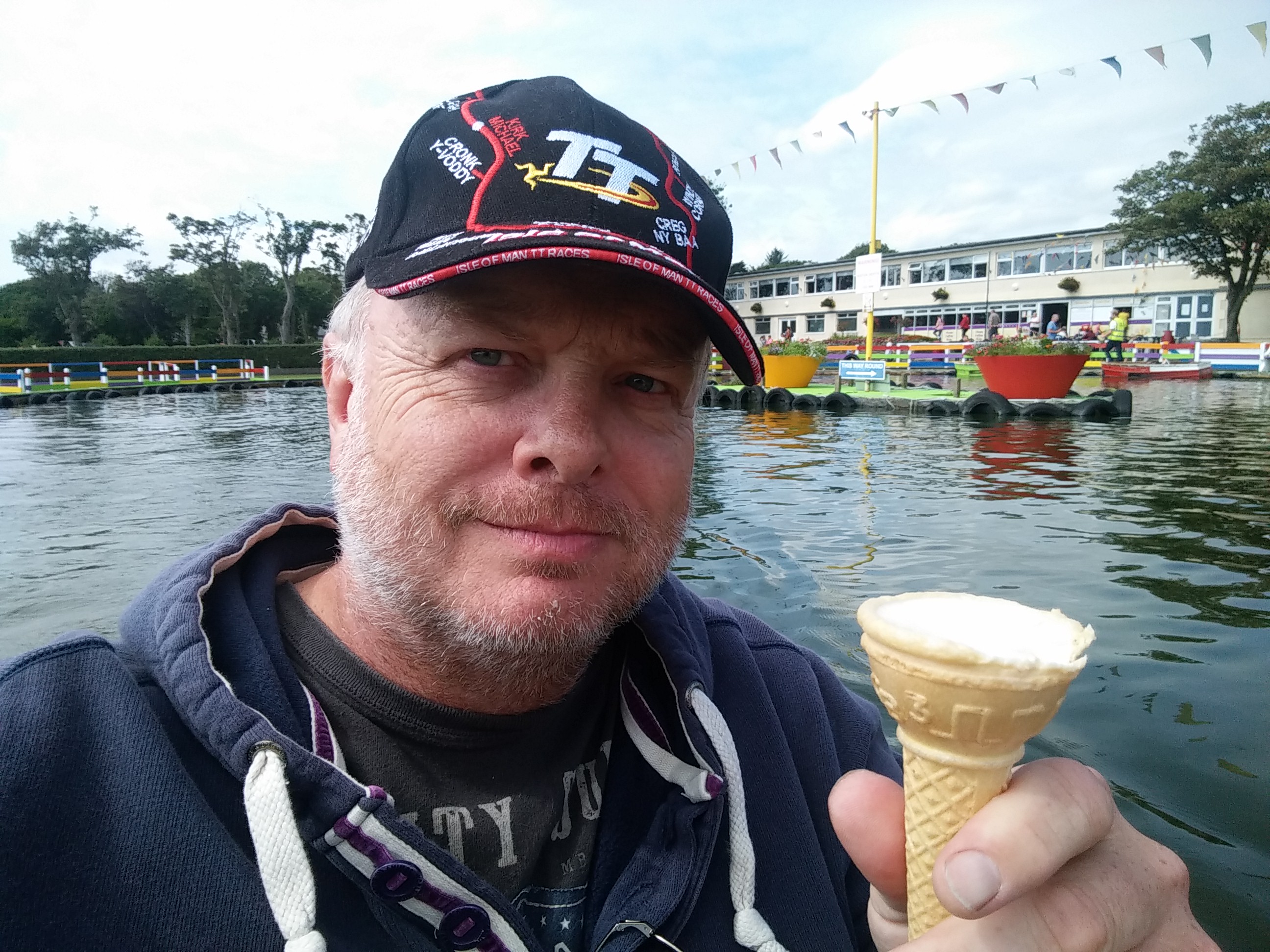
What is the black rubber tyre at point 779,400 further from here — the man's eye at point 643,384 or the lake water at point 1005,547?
the man's eye at point 643,384

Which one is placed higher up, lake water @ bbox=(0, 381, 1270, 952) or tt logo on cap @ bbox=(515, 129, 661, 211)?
tt logo on cap @ bbox=(515, 129, 661, 211)

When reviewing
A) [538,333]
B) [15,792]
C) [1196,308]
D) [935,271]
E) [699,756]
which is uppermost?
[935,271]

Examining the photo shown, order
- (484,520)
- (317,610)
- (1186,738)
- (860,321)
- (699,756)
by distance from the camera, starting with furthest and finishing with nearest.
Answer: (860,321), (1186,738), (317,610), (699,756), (484,520)

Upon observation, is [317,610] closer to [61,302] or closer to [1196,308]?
[1196,308]

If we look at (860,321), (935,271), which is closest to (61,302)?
(860,321)

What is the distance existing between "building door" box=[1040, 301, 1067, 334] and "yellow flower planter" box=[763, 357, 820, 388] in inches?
1028

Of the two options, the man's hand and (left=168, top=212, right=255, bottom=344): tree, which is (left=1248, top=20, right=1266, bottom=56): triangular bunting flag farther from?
(left=168, top=212, right=255, bottom=344): tree

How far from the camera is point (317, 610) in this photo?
165 centimetres

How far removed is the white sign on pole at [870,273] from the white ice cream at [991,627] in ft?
68.5

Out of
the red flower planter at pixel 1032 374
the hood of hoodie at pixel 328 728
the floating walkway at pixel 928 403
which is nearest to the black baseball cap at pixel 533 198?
the hood of hoodie at pixel 328 728

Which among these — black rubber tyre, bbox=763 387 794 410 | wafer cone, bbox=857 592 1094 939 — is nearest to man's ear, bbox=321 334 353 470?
wafer cone, bbox=857 592 1094 939

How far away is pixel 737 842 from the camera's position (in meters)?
1.44

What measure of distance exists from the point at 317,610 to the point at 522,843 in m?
0.67

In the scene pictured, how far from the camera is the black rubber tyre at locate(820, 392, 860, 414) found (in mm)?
17297
